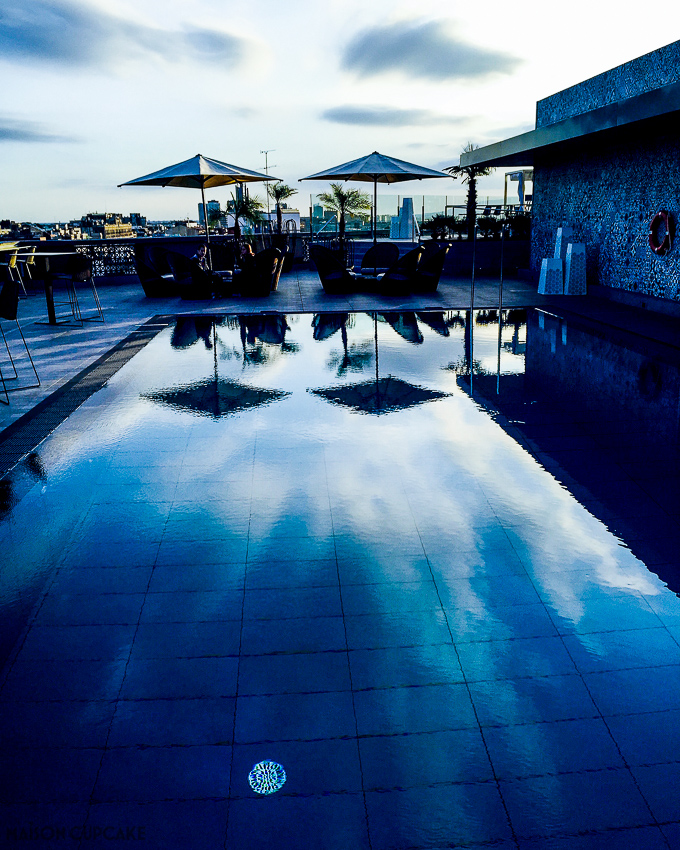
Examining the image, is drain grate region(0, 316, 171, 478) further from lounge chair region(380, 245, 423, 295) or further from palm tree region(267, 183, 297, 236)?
palm tree region(267, 183, 297, 236)

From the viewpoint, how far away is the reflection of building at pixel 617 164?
9.08 m

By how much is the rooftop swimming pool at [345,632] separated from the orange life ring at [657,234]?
586cm

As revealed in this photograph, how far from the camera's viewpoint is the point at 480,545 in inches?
120

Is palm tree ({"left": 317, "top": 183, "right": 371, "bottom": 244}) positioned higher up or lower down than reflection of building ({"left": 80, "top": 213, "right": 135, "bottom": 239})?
lower down

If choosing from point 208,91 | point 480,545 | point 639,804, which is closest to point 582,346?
point 480,545

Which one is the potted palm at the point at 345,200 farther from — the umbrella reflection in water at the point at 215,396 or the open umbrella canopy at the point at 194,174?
the umbrella reflection in water at the point at 215,396

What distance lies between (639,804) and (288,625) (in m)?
1.29

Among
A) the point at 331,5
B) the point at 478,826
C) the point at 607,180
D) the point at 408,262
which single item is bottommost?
the point at 478,826

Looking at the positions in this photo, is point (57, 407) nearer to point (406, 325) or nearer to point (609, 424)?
point (609, 424)

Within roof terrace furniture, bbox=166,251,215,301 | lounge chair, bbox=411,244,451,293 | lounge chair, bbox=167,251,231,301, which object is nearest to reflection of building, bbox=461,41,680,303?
lounge chair, bbox=411,244,451,293

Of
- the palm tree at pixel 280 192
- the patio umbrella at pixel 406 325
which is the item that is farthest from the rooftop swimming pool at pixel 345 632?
the palm tree at pixel 280 192

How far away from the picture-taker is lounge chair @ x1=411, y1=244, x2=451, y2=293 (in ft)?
40.2

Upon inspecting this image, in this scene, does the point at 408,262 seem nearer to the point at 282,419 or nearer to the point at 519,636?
the point at 282,419

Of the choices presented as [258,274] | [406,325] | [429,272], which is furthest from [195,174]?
[406,325]
